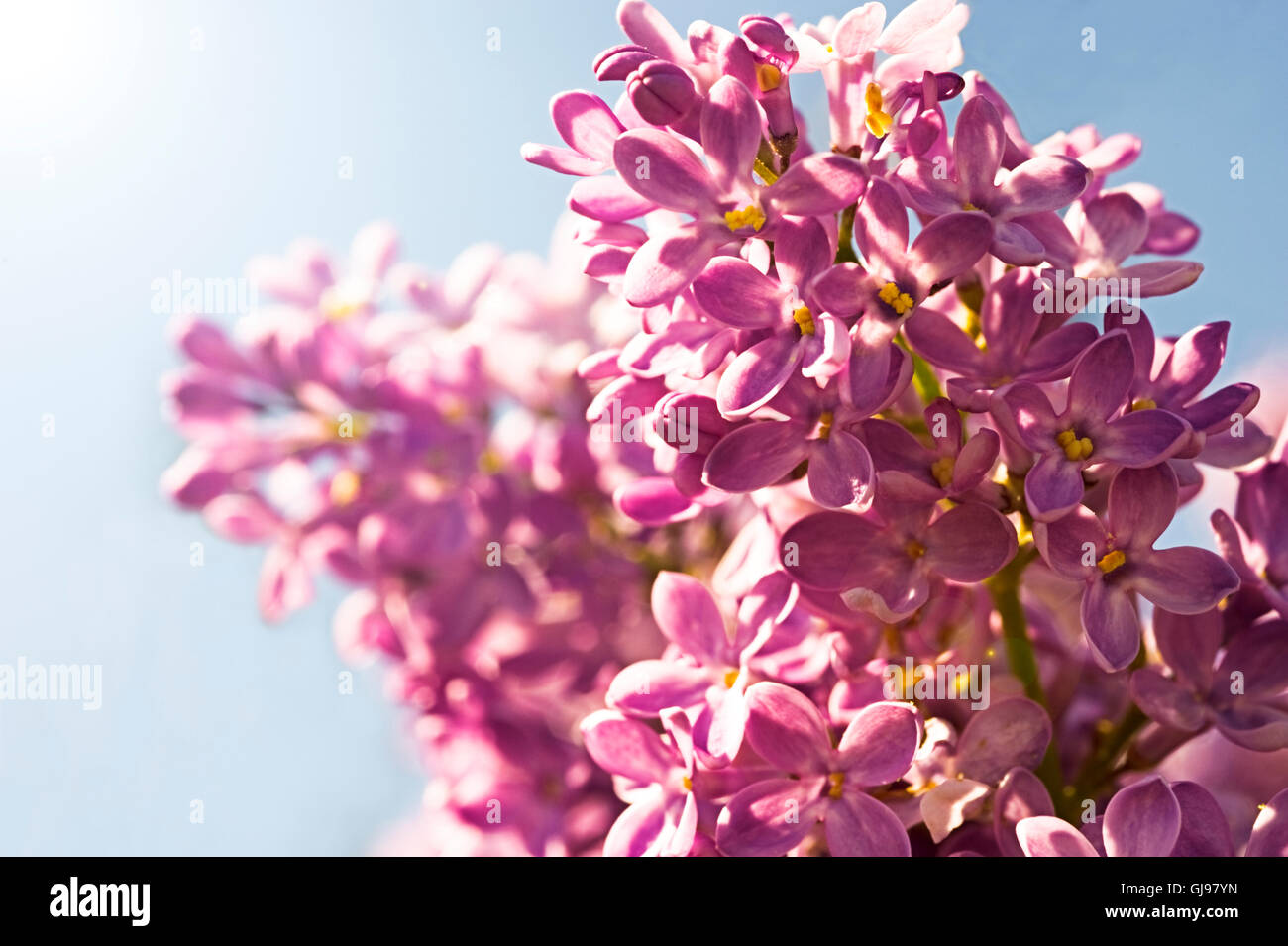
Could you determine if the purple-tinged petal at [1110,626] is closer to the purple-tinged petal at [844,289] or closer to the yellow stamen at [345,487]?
the purple-tinged petal at [844,289]

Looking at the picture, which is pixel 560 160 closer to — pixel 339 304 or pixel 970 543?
pixel 970 543

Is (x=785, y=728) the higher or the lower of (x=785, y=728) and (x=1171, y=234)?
the lower

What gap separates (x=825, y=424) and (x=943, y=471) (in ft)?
0.19

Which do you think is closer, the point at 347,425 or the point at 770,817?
the point at 770,817

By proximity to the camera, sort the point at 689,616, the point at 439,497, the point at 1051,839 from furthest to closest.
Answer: the point at 439,497, the point at 689,616, the point at 1051,839

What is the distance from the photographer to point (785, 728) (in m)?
0.53

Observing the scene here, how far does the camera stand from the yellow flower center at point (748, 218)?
20.8 inches

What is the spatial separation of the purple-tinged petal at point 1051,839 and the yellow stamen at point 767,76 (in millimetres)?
349

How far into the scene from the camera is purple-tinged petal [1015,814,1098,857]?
50 centimetres

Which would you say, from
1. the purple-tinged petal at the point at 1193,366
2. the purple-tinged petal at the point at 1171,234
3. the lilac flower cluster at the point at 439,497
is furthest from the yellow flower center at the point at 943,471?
the lilac flower cluster at the point at 439,497

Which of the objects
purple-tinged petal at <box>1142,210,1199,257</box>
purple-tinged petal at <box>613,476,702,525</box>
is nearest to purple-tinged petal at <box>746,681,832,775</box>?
purple-tinged petal at <box>613,476,702,525</box>

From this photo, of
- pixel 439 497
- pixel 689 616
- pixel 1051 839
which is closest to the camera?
pixel 1051 839

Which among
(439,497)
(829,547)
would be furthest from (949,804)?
(439,497)
